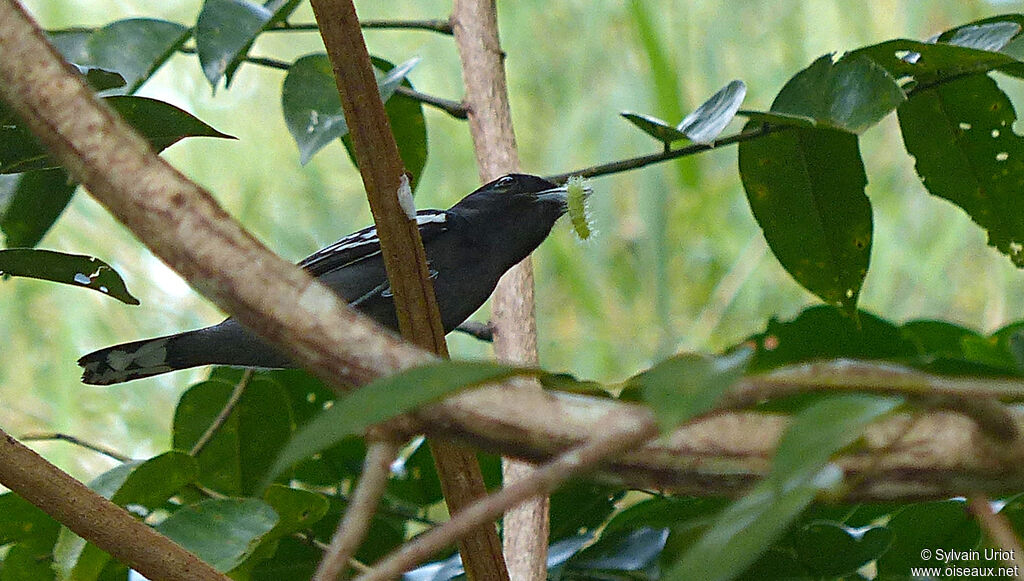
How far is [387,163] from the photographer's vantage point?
1.15 m

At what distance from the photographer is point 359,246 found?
7.31 ft

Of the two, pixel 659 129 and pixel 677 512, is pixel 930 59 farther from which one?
pixel 677 512

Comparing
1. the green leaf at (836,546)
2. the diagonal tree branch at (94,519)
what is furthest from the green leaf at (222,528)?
the green leaf at (836,546)

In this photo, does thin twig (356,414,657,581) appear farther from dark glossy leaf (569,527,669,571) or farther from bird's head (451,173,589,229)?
bird's head (451,173,589,229)

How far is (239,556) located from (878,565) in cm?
84

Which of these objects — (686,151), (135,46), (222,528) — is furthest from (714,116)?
(135,46)

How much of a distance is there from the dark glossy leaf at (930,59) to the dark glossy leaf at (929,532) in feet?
1.85

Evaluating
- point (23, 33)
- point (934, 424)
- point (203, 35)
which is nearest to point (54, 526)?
point (203, 35)

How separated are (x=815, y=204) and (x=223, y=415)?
1.00m

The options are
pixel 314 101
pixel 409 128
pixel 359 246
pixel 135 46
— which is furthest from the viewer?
pixel 359 246

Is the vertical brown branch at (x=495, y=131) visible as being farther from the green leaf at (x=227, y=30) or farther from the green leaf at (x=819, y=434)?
the green leaf at (x=819, y=434)

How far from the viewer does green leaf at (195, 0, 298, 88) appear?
153 centimetres

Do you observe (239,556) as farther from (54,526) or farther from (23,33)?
(23,33)

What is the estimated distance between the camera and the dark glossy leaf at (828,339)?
5.22ft
